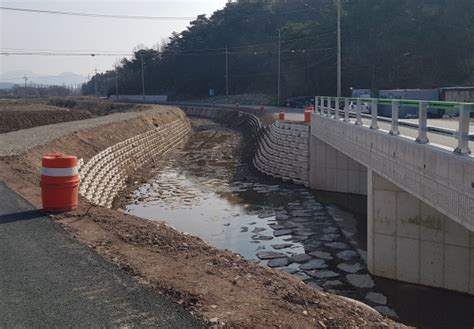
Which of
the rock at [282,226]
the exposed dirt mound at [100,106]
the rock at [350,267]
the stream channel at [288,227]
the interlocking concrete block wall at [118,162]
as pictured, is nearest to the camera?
the stream channel at [288,227]

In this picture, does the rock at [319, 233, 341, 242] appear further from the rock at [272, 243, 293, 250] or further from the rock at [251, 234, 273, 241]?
the rock at [251, 234, 273, 241]

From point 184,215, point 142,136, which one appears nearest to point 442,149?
point 184,215

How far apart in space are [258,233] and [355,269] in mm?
4328

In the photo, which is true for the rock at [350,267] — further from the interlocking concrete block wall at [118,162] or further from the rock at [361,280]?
the interlocking concrete block wall at [118,162]

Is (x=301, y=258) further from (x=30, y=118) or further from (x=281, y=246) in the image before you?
(x=30, y=118)

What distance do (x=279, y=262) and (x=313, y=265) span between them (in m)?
0.89

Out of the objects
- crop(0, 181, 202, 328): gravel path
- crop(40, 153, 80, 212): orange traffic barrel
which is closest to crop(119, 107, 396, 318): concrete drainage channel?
crop(40, 153, 80, 212): orange traffic barrel

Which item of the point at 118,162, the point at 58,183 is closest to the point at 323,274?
the point at 58,183

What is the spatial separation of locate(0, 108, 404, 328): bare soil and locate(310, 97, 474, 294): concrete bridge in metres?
2.89

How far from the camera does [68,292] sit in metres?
5.99

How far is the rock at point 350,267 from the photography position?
13.5 meters

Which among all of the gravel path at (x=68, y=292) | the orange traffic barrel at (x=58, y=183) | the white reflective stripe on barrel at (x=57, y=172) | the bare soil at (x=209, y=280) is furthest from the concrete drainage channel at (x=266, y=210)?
the gravel path at (x=68, y=292)

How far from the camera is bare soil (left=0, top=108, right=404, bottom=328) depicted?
5559mm

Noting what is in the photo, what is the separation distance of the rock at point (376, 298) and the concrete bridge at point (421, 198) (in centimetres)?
95
